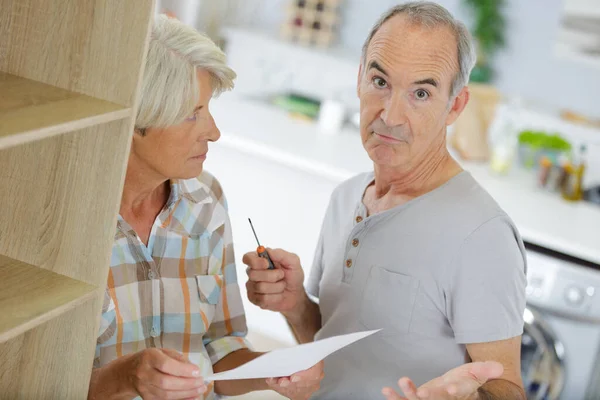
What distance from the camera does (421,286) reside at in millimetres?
1787

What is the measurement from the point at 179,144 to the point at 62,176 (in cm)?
31

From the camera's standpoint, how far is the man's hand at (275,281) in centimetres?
188

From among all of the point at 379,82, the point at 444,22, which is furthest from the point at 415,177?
the point at 444,22

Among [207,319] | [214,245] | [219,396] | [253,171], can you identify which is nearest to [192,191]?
[214,245]

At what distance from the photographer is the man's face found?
181 cm

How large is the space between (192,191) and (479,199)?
0.59 m

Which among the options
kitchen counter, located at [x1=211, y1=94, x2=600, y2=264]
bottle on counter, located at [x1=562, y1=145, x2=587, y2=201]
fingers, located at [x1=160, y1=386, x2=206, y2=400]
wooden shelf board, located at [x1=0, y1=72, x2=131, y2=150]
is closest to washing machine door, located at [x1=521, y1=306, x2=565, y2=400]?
kitchen counter, located at [x1=211, y1=94, x2=600, y2=264]

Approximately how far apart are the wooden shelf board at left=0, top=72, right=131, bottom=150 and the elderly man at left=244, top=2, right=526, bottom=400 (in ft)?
1.96

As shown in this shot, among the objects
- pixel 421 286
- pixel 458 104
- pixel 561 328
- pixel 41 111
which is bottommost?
pixel 561 328

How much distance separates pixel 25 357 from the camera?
155cm

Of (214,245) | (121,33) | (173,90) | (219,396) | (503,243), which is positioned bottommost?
(219,396)

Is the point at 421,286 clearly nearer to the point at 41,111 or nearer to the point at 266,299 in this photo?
the point at 266,299

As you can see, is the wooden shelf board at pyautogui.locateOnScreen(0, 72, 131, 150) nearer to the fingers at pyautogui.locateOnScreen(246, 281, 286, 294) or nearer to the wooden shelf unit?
the wooden shelf unit

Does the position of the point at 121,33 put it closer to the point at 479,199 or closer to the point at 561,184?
the point at 479,199
